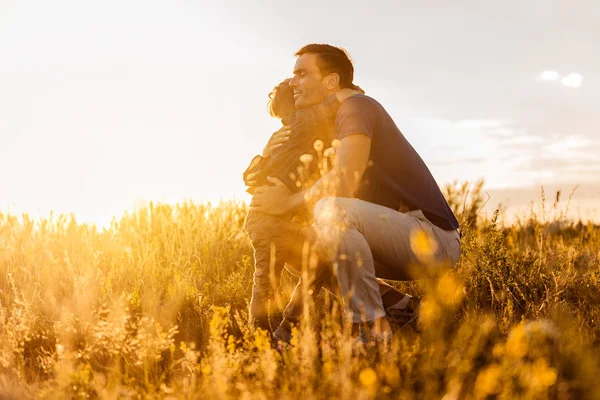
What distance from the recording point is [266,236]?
12.0ft

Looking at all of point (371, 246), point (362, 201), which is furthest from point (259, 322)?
point (362, 201)

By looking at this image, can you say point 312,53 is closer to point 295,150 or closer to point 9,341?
point 295,150

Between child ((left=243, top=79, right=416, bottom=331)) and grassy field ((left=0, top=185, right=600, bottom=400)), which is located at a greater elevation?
child ((left=243, top=79, right=416, bottom=331))

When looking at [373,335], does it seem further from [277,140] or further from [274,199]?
[277,140]

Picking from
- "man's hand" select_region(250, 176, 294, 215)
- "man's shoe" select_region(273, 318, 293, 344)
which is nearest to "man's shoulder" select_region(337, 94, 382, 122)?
"man's hand" select_region(250, 176, 294, 215)

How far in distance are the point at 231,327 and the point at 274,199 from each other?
3.39 ft

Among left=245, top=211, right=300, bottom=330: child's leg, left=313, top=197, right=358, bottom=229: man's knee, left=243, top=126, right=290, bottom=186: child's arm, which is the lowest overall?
left=245, top=211, right=300, bottom=330: child's leg

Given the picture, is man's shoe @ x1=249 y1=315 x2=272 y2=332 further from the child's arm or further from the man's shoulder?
the man's shoulder

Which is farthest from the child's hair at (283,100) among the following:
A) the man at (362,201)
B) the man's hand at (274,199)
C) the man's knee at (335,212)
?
the man's knee at (335,212)

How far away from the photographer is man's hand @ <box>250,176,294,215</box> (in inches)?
142

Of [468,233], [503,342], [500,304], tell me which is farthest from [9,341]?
[468,233]

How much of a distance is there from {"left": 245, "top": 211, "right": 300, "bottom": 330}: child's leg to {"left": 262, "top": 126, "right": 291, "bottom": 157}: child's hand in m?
0.42

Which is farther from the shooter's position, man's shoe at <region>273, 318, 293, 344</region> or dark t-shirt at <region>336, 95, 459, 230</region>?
man's shoe at <region>273, 318, 293, 344</region>

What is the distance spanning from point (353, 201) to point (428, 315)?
2.78 feet
